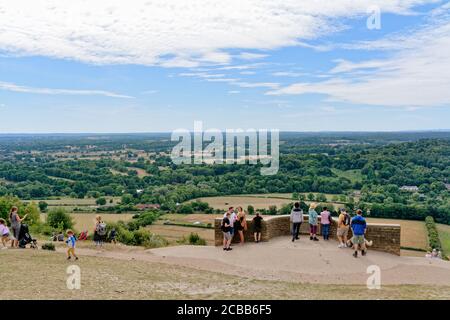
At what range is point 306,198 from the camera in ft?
198

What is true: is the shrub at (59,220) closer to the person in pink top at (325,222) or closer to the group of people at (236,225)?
the group of people at (236,225)

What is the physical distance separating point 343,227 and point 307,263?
2286 millimetres

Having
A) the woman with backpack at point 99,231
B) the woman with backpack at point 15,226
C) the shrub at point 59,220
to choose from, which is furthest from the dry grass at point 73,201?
the woman with backpack at point 15,226

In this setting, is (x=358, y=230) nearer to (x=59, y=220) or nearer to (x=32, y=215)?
(x=32, y=215)

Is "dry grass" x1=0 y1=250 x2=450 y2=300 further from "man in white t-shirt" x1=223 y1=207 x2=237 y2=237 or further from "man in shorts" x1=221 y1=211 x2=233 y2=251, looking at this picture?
"man in white t-shirt" x1=223 y1=207 x2=237 y2=237

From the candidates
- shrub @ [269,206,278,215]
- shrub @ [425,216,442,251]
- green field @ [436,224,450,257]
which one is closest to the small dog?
shrub @ [425,216,442,251]

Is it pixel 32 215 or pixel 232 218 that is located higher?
pixel 232 218

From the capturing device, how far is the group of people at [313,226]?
47.3 feet

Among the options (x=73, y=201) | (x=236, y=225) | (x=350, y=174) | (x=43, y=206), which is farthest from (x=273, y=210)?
(x=350, y=174)

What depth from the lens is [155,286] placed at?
34.8 ft

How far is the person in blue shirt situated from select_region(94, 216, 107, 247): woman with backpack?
8432 mm

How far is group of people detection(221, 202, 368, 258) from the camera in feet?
47.3

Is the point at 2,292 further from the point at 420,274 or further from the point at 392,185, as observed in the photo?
the point at 392,185
